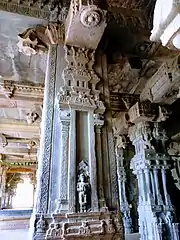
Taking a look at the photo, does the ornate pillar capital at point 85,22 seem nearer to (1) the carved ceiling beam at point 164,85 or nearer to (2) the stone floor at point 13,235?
(1) the carved ceiling beam at point 164,85

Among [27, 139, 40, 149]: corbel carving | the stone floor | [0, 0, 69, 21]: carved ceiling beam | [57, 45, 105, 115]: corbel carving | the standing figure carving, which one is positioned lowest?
the stone floor

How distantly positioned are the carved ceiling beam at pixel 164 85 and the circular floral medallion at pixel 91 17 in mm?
1776

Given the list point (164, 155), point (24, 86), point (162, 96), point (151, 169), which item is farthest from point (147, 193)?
point (24, 86)

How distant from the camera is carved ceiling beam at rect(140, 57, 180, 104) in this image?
→ 3.96 meters

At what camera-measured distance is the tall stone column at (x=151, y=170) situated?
14.2ft

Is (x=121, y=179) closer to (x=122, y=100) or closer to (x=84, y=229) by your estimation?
(x=122, y=100)

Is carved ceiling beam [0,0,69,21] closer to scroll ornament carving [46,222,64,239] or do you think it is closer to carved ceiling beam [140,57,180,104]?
carved ceiling beam [140,57,180,104]

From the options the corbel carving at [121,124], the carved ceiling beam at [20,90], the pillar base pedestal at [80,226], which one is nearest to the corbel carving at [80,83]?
the pillar base pedestal at [80,226]

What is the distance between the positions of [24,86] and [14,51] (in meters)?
1.09

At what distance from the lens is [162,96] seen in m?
4.68

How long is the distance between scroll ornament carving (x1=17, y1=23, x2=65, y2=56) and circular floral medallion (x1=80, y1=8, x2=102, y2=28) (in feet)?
1.83

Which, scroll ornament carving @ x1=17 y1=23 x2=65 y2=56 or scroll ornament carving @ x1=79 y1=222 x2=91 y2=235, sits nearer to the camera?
scroll ornament carving @ x1=79 y1=222 x2=91 y2=235

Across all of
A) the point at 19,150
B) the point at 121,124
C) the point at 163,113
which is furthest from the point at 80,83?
the point at 19,150

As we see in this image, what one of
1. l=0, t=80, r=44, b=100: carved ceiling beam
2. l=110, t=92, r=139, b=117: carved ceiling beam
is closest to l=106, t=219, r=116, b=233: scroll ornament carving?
l=110, t=92, r=139, b=117: carved ceiling beam
